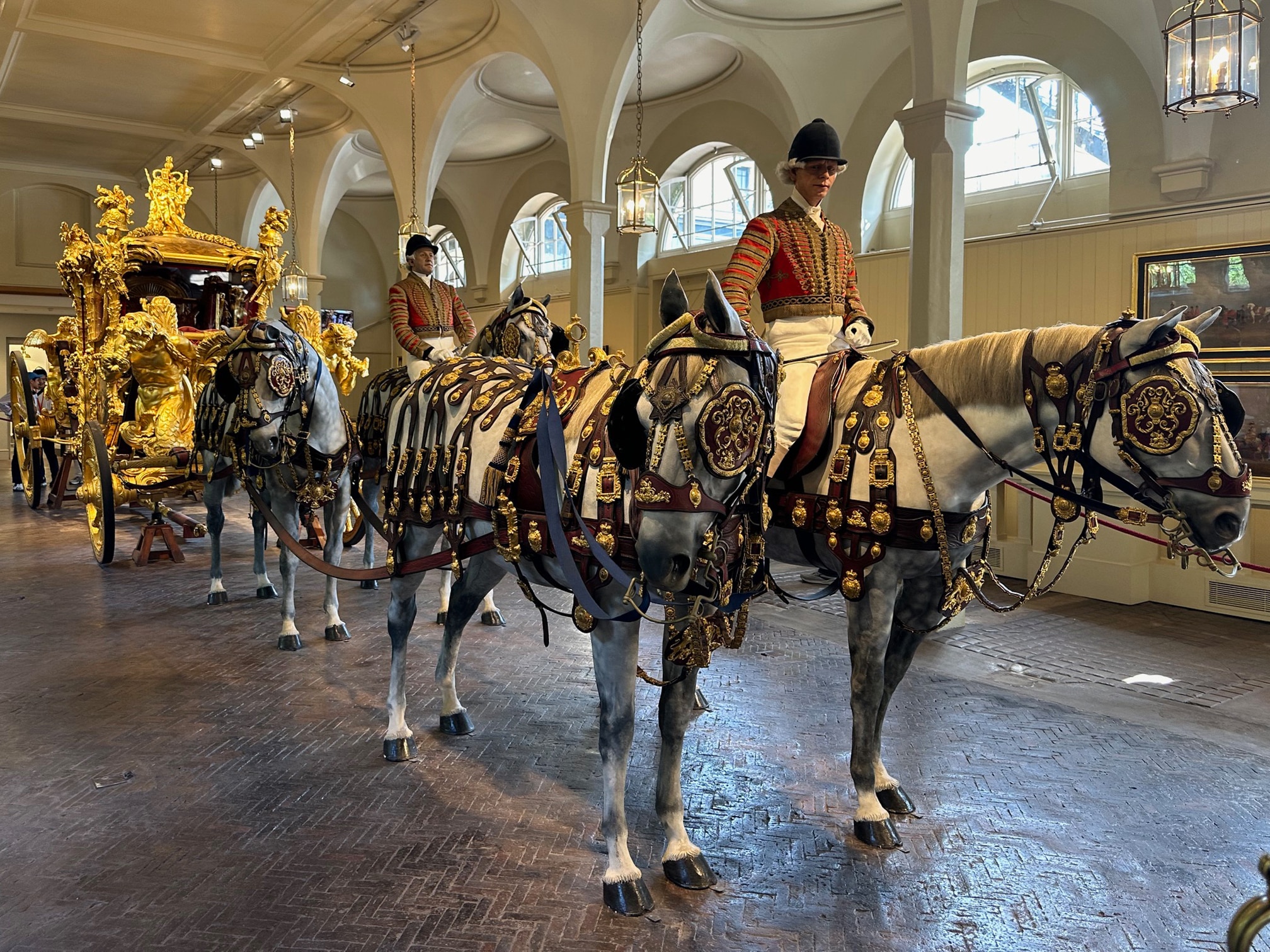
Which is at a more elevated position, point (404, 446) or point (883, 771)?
point (404, 446)

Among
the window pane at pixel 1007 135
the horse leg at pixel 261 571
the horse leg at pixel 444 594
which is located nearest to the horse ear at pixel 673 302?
the horse leg at pixel 444 594

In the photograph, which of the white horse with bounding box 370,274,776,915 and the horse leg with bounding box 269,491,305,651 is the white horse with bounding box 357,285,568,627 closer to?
the horse leg with bounding box 269,491,305,651

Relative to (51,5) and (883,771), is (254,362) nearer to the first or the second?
(883,771)

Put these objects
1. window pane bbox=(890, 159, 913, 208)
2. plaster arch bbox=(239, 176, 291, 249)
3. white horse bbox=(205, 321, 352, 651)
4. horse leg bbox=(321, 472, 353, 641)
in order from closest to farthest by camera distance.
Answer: white horse bbox=(205, 321, 352, 651) → horse leg bbox=(321, 472, 353, 641) → window pane bbox=(890, 159, 913, 208) → plaster arch bbox=(239, 176, 291, 249)

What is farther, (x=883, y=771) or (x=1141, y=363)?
(x=883, y=771)

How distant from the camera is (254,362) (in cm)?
549

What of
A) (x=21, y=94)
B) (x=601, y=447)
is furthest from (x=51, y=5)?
(x=601, y=447)

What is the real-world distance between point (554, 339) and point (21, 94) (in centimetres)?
1575

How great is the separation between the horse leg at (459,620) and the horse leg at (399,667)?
0.19 meters

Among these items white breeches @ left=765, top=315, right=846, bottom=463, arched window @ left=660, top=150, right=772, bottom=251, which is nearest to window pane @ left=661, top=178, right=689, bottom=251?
arched window @ left=660, top=150, right=772, bottom=251

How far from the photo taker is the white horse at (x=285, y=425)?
552 cm

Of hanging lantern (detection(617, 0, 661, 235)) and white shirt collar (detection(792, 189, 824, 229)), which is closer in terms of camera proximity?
white shirt collar (detection(792, 189, 824, 229))

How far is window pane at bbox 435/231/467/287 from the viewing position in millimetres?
22391

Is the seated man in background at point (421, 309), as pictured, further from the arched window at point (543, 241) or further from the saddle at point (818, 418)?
the arched window at point (543, 241)
